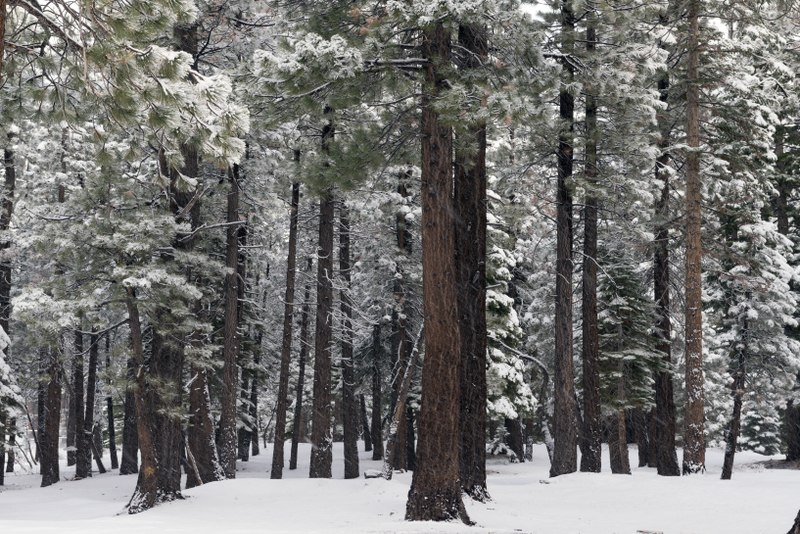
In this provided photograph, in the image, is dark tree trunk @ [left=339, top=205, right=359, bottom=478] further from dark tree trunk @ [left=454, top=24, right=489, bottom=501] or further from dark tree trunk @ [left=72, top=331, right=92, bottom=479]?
dark tree trunk @ [left=72, top=331, right=92, bottom=479]

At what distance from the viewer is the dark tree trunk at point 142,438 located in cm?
1552

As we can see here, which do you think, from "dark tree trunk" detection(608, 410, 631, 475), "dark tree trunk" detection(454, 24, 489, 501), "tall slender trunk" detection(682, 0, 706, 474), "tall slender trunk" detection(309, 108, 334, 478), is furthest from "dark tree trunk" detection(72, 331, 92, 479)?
"tall slender trunk" detection(682, 0, 706, 474)

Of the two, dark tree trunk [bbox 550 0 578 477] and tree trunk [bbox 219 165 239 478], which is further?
tree trunk [bbox 219 165 239 478]

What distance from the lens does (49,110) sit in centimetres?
1052

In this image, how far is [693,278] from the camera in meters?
18.1

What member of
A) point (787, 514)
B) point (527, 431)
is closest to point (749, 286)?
point (787, 514)

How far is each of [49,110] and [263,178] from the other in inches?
487

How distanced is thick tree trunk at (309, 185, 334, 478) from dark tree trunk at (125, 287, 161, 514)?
597 centimetres

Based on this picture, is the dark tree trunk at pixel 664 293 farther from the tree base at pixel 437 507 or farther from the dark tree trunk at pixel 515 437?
the dark tree trunk at pixel 515 437

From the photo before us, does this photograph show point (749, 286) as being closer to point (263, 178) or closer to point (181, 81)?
point (263, 178)

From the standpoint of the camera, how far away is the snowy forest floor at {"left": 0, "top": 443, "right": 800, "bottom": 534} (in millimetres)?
10531

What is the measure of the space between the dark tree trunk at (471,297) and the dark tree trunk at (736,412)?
404 inches

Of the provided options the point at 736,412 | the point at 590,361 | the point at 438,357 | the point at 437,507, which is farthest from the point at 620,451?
the point at 438,357

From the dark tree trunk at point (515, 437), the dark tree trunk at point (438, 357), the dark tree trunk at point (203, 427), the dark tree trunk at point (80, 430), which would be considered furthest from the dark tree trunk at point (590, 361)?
the dark tree trunk at point (80, 430)
